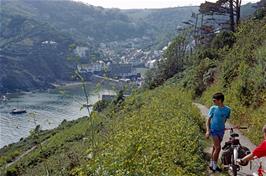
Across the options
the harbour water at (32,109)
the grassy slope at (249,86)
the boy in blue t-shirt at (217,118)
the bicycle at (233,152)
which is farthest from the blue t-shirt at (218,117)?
the harbour water at (32,109)

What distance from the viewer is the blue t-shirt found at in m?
7.97

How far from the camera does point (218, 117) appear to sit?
7973mm

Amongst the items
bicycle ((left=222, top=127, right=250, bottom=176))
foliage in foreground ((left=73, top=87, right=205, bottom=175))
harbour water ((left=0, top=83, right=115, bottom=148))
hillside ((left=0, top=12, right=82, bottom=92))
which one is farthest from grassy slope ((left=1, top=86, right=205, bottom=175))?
hillside ((left=0, top=12, right=82, bottom=92))

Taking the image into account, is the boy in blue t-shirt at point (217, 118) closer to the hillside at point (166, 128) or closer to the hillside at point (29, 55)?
the hillside at point (166, 128)

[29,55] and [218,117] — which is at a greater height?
[218,117]

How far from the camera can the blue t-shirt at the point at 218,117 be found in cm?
797

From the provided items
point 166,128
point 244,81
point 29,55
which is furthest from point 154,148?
point 29,55

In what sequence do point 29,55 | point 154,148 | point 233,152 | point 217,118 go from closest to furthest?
point 233,152 < point 154,148 < point 217,118 < point 29,55

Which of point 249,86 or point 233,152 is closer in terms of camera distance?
point 233,152

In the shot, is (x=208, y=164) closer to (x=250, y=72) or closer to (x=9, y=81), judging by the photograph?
(x=250, y=72)

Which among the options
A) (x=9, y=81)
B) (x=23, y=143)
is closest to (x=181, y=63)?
(x=23, y=143)

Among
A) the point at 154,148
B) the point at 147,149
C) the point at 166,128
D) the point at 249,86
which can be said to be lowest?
the point at 249,86

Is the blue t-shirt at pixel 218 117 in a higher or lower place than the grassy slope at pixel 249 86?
higher

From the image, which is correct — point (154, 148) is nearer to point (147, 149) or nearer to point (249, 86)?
point (147, 149)
